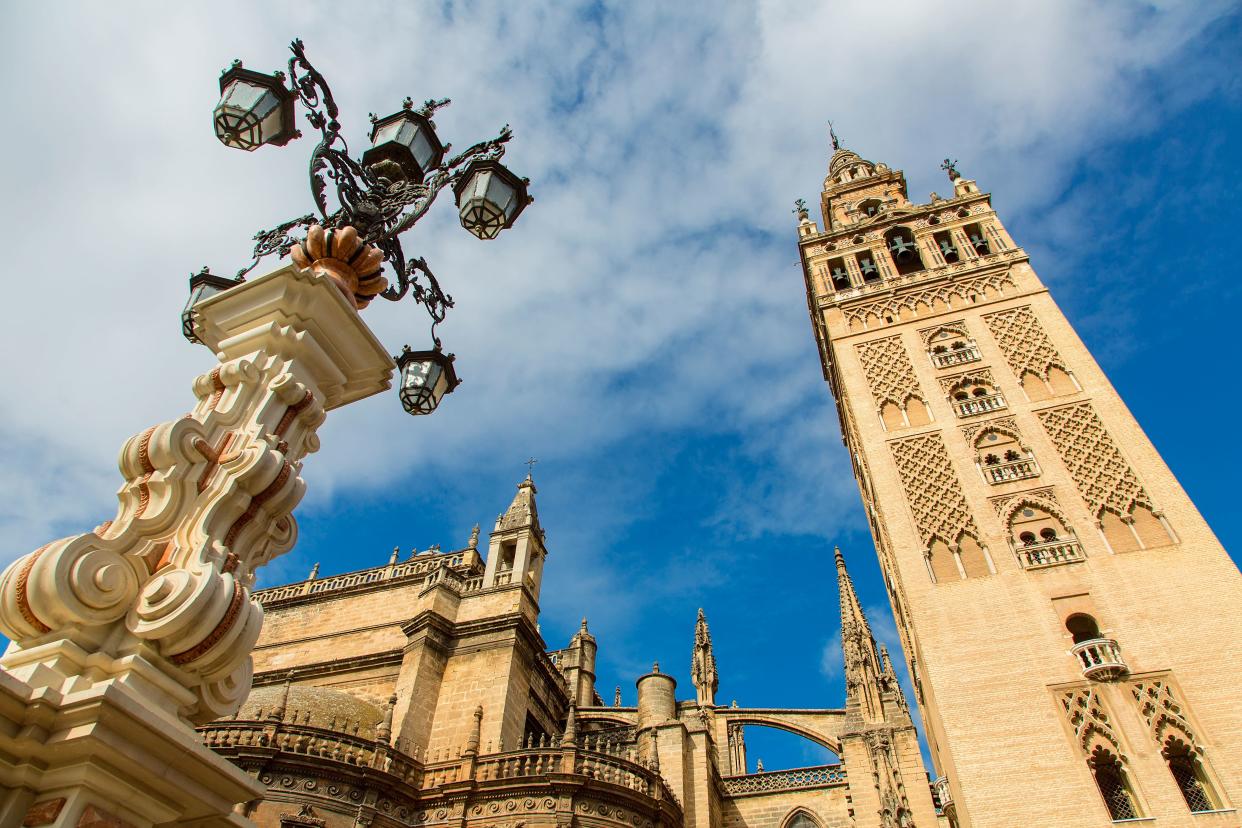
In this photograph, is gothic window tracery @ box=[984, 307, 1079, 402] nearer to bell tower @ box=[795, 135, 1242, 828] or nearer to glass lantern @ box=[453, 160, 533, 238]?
bell tower @ box=[795, 135, 1242, 828]

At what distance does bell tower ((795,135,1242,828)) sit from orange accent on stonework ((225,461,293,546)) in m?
12.7

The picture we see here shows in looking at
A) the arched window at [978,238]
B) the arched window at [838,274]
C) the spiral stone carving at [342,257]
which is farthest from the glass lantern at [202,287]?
the arched window at [978,238]

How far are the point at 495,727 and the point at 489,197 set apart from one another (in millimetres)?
13337

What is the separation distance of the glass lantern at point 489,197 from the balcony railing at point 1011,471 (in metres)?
14.8

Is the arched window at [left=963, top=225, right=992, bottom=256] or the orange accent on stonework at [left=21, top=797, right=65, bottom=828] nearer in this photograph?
the orange accent on stonework at [left=21, top=797, right=65, bottom=828]

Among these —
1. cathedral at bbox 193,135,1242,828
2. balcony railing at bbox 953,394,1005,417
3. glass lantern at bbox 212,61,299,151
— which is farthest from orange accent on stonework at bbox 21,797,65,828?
balcony railing at bbox 953,394,1005,417

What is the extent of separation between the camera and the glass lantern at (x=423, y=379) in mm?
6262

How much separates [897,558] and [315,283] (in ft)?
48.9

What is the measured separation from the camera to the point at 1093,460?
17.1 meters

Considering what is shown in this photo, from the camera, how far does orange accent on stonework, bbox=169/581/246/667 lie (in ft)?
10.6

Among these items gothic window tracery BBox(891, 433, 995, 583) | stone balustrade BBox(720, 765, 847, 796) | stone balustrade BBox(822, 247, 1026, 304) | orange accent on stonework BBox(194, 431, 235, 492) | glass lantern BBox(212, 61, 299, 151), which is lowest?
orange accent on stonework BBox(194, 431, 235, 492)

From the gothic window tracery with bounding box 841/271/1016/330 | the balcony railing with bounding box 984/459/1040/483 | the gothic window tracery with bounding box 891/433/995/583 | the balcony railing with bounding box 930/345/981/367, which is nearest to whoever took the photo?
the gothic window tracery with bounding box 891/433/995/583

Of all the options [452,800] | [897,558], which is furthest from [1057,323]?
[452,800]

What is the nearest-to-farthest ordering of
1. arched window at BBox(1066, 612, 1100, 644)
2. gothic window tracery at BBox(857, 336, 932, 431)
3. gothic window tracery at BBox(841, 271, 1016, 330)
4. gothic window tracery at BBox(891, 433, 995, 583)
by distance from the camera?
arched window at BBox(1066, 612, 1100, 644) → gothic window tracery at BBox(891, 433, 995, 583) → gothic window tracery at BBox(857, 336, 932, 431) → gothic window tracery at BBox(841, 271, 1016, 330)
